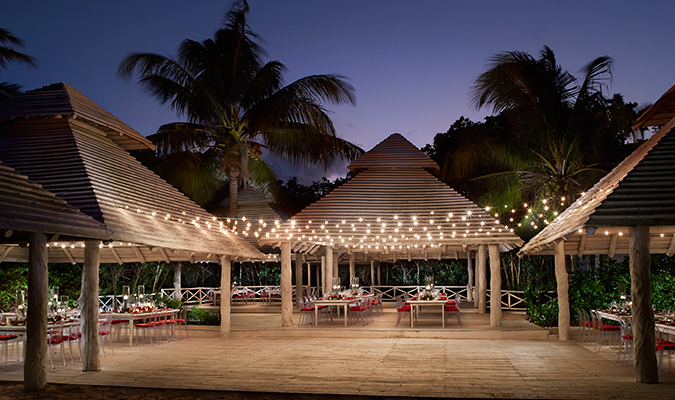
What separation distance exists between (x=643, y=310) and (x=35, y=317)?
26.1 feet

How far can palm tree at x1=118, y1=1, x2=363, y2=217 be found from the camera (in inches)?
587

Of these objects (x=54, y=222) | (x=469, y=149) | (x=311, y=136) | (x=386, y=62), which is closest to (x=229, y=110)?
(x=311, y=136)

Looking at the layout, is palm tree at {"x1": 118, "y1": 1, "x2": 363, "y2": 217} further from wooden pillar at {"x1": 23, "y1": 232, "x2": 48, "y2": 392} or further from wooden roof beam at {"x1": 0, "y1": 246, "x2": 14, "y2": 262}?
wooden pillar at {"x1": 23, "y1": 232, "x2": 48, "y2": 392}

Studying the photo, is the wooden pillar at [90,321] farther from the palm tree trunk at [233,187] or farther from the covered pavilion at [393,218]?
the palm tree trunk at [233,187]

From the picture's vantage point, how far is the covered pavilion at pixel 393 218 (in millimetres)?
12734

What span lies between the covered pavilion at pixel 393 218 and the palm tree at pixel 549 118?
308cm

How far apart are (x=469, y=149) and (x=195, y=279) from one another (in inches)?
596

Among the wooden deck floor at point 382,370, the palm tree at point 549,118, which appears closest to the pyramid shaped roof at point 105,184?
the wooden deck floor at point 382,370

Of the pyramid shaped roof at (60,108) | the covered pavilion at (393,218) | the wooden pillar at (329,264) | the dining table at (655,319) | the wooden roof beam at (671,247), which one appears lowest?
the dining table at (655,319)

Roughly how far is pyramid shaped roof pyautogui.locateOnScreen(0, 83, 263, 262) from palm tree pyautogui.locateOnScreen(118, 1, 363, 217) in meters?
3.36

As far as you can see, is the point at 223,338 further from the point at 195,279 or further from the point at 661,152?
the point at 195,279

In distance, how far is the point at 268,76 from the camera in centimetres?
1557

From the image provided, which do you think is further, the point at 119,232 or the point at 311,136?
the point at 311,136

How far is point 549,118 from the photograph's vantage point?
50.5ft
